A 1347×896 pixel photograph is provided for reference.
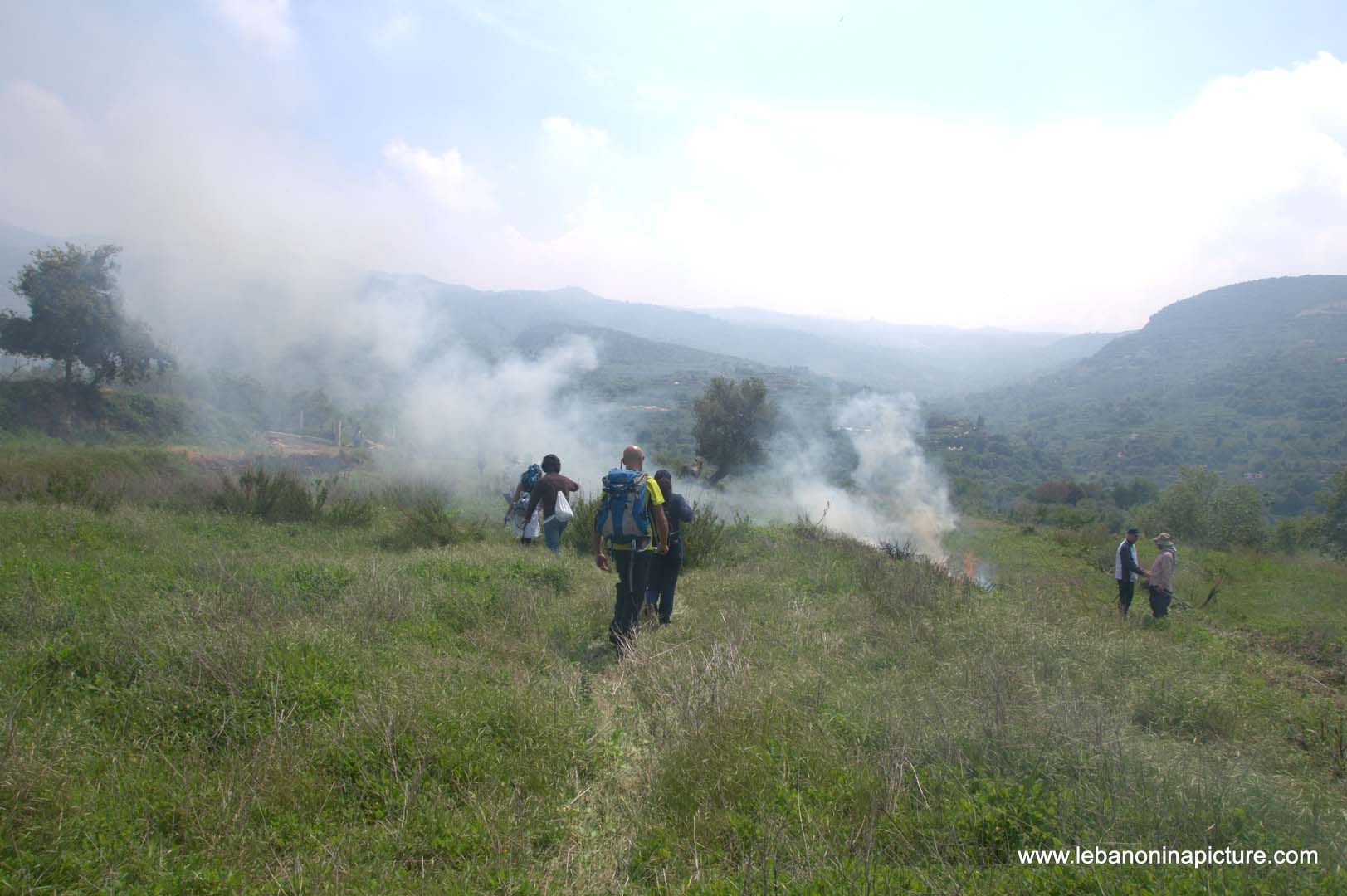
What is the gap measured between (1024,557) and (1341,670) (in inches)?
429

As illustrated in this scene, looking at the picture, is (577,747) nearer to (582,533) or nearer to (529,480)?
(529,480)

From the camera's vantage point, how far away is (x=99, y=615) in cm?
472

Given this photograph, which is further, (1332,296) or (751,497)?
(1332,296)

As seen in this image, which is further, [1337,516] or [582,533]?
[1337,516]

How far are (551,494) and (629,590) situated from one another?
11.8 ft

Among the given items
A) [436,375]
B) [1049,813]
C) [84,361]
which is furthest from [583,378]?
[1049,813]

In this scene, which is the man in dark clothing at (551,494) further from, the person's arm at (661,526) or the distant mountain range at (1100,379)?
the distant mountain range at (1100,379)

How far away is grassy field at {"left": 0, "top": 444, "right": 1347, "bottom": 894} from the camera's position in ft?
8.57

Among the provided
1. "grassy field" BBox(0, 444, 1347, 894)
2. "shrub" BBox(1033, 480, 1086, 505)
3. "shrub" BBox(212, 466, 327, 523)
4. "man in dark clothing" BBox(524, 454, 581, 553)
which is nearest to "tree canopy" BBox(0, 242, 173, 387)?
"shrub" BBox(212, 466, 327, 523)

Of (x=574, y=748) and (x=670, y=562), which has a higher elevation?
(x=670, y=562)

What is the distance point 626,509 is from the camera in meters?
5.51

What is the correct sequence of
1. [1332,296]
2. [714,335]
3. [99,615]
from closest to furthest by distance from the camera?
[99,615]
[1332,296]
[714,335]

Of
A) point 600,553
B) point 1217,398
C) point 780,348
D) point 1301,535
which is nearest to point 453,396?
point 600,553

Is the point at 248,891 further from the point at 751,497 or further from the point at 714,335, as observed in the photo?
the point at 714,335
